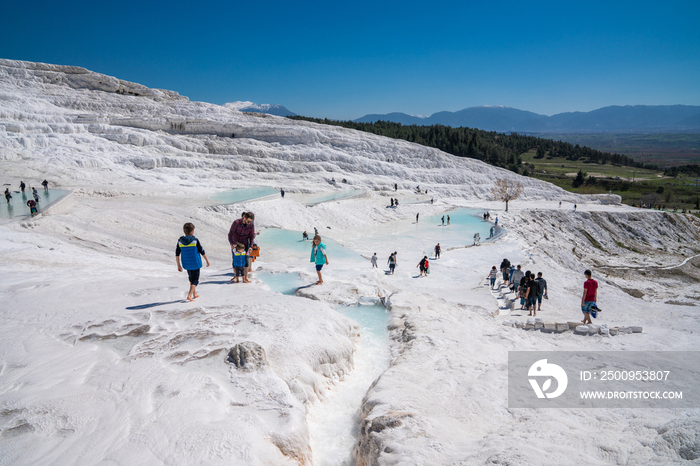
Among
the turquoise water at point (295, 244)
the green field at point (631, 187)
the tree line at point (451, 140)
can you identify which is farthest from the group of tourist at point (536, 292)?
the tree line at point (451, 140)

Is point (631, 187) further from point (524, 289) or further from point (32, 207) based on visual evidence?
point (32, 207)

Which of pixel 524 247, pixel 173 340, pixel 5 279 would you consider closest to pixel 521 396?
pixel 173 340

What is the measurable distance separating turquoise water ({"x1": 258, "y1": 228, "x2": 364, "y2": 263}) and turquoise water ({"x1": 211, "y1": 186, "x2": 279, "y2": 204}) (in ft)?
15.0

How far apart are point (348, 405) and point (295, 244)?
45.3 feet

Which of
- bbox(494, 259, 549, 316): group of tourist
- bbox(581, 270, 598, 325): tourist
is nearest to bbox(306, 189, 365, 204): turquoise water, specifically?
bbox(494, 259, 549, 316): group of tourist

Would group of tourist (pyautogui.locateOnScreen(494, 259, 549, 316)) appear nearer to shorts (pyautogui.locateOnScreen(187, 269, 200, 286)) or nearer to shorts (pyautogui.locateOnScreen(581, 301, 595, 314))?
shorts (pyautogui.locateOnScreen(581, 301, 595, 314))

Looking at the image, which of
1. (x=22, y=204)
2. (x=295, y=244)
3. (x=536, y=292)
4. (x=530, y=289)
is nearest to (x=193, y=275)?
(x=530, y=289)

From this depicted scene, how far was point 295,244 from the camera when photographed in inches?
727

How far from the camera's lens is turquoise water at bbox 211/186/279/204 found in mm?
24438

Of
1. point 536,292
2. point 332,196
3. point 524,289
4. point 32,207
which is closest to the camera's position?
point 536,292

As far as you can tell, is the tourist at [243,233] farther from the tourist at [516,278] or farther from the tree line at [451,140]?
the tree line at [451,140]

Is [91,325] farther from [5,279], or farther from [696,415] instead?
[696,415]

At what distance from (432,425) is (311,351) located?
Result: 2.00 m

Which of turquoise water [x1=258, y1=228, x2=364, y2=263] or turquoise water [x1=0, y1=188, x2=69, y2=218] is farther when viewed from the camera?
turquoise water [x1=258, y1=228, x2=364, y2=263]
